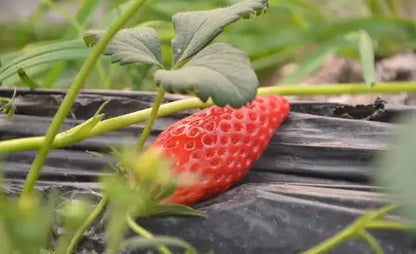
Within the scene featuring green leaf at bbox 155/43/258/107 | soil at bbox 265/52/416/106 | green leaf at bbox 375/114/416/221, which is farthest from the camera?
soil at bbox 265/52/416/106

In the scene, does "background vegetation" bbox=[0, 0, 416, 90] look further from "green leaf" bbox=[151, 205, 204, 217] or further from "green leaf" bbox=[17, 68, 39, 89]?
"green leaf" bbox=[151, 205, 204, 217]

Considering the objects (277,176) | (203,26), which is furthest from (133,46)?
(277,176)

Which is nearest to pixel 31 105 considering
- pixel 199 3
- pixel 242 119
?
pixel 242 119

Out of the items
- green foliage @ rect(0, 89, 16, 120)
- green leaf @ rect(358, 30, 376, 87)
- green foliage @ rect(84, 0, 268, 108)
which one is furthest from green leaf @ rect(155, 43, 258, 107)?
green leaf @ rect(358, 30, 376, 87)

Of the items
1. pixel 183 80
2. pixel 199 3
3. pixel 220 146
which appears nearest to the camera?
pixel 183 80

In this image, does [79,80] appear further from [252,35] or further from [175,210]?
[252,35]

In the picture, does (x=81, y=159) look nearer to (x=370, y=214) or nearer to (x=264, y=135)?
(x=264, y=135)
